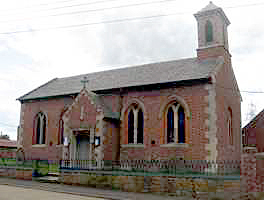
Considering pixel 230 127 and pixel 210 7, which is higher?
pixel 210 7

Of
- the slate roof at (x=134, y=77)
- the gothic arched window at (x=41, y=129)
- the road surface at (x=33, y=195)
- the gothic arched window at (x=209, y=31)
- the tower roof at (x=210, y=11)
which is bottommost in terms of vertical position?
the road surface at (x=33, y=195)

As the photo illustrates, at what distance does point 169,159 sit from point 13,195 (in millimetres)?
9684

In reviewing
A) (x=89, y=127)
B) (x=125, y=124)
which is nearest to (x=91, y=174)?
(x=89, y=127)

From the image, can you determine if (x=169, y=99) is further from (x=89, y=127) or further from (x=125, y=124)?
(x=89, y=127)

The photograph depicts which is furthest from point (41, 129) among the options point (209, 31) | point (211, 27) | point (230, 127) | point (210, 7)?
point (210, 7)

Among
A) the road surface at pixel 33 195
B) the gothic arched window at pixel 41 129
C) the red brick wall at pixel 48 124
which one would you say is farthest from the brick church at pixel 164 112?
the road surface at pixel 33 195

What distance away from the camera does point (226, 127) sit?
2039cm

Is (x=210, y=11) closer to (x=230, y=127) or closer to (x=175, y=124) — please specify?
(x=230, y=127)

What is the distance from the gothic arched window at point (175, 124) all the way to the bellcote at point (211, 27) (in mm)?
5417

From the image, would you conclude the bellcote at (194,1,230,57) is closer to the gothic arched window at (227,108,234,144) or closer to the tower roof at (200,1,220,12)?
the tower roof at (200,1,220,12)

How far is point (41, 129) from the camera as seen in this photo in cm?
2652

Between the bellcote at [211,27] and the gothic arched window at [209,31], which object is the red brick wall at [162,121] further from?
the gothic arched window at [209,31]

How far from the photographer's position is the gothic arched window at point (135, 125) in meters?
21.3

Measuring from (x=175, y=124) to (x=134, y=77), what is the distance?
5777mm
